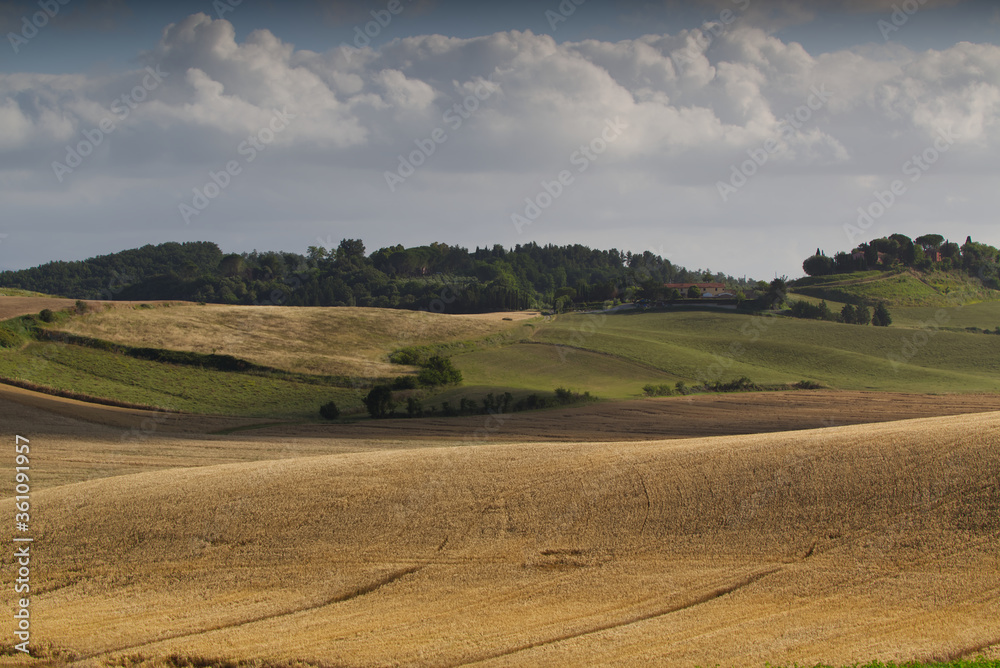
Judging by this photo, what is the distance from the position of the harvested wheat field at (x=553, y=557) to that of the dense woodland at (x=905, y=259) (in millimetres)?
152923

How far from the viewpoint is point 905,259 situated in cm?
16062

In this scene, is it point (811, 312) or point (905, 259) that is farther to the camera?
point (905, 259)

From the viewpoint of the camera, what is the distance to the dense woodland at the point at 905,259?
160 metres

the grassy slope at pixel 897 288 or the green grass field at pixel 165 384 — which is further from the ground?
the grassy slope at pixel 897 288

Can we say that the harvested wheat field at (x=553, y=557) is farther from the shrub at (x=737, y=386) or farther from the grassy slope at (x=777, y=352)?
the grassy slope at (x=777, y=352)

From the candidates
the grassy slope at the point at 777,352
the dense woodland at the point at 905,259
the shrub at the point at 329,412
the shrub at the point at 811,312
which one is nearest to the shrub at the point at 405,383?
the grassy slope at the point at 777,352

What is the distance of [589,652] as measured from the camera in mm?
13156

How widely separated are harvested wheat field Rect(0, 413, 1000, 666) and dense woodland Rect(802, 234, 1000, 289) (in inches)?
6021

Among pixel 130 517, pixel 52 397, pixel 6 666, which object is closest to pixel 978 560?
pixel 6 666

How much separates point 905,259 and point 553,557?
170 m

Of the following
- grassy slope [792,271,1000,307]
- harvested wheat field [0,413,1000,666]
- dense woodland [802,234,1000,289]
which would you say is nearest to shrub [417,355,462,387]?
harvested wheat field [0,413,1000,666]

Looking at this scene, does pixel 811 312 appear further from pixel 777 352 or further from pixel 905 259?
pixel 905 259

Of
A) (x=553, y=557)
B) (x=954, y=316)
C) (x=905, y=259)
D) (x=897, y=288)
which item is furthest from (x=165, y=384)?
(x=905, y=259)

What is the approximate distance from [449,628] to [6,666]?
27.1 feet
